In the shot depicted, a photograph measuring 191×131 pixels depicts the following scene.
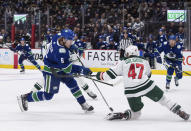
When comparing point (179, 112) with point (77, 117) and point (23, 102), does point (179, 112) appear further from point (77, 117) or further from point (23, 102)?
point (23, 102)

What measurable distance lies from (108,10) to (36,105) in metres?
8.74

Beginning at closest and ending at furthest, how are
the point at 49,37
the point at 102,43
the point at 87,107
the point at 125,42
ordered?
the point at 87,107 → the point at 125,42 → the point at 49,37 → the point at 102,43

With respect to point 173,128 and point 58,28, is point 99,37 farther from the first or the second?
point 173,128

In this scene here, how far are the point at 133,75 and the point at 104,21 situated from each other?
9515 millimetres

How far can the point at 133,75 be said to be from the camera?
4.80m

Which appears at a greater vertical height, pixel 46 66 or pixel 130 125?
pixel 46 66

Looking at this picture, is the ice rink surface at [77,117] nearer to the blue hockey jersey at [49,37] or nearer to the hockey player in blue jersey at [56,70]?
the hockey player in blue jersey at [56,70]

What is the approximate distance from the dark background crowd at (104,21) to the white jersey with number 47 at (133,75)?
782cm

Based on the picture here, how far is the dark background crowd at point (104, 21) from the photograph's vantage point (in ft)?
43.1

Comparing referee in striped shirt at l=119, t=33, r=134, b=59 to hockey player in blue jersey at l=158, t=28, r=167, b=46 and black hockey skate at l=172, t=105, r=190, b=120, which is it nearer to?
hockey player in blue jersey at l=158, t=28, r=167, b=46

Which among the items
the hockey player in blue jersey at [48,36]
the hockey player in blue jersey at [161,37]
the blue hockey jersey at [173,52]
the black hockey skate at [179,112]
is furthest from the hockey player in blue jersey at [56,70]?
the hockey player in blue jersey at [48,36]

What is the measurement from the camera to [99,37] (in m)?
13.9

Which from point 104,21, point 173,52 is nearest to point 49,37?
point 104,21

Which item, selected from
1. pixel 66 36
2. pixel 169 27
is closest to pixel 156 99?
pixel 66 36
